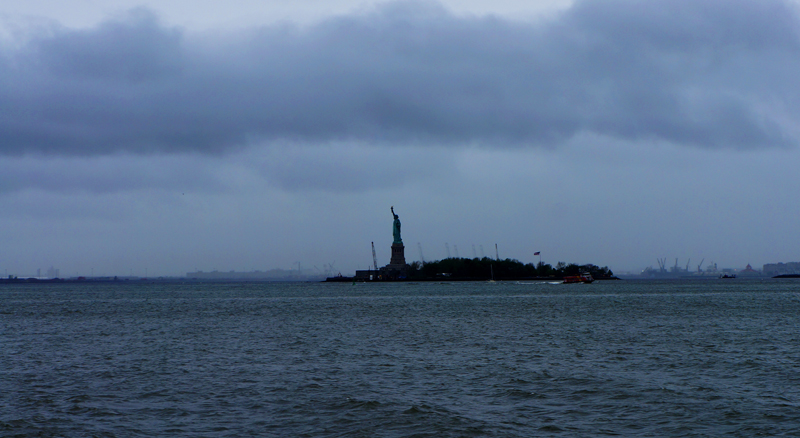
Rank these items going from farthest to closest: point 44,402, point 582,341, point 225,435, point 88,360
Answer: point 582,341 → point 88,360 → point 44,402 → point 225,435

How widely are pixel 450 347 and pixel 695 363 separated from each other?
14077 mm

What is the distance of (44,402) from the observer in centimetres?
2588

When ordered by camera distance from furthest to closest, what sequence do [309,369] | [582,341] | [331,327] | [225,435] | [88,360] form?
[331,327], [582,341], [88,360], [309,369], [225,435]

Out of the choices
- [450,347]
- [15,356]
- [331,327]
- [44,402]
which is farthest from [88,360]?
[331,327]

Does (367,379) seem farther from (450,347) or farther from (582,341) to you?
(582,341)

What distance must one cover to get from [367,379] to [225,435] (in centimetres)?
1070

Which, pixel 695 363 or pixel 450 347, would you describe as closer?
pixel 695 363

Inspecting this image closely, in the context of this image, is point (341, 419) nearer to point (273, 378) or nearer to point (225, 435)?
point (225, 435)

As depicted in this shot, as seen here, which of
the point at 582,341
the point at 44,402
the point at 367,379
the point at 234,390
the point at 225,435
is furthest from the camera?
the point at 582,341

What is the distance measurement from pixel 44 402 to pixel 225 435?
938cm

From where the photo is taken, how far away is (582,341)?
4581 centimetres

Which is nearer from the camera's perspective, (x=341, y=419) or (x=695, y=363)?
(x=341, y=419)

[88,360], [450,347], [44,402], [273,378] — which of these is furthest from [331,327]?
[44,402]

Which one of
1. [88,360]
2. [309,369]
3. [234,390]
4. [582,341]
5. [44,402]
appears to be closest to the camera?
[44,402]
